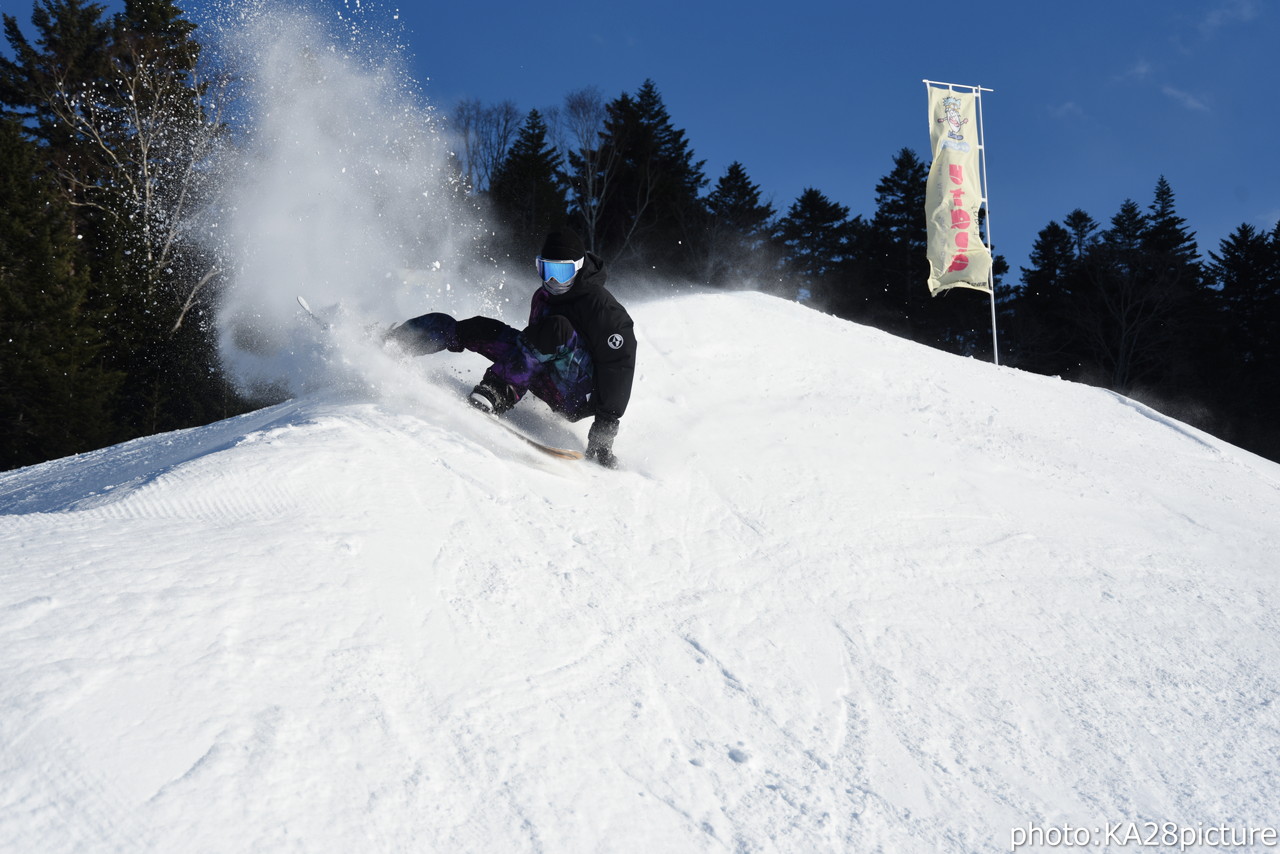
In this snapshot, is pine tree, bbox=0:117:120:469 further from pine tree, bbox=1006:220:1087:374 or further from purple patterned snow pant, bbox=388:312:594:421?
pine tree, bbox=1006:220:1087:374

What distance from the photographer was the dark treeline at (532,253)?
42.5 ft

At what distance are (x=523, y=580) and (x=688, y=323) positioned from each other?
4373 mm

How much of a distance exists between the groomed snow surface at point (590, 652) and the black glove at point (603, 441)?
142 millimetres

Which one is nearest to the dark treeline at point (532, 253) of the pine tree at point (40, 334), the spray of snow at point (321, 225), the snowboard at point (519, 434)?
the pine tree at point (40, 334)

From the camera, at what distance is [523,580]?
2.47m

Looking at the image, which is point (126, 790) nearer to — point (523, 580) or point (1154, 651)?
point (523, 580)

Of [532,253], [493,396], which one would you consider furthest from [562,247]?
[532,253]

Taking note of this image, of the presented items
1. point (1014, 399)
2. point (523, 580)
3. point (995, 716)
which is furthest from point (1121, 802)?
point (1014, 399)

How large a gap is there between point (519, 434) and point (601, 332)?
26.3 inches

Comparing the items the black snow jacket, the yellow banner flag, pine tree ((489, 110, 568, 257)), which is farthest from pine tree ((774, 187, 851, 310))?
the black snow jacket

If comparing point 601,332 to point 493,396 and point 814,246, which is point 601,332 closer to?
point 493,396

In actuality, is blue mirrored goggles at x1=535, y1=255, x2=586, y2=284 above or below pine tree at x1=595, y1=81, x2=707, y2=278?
below

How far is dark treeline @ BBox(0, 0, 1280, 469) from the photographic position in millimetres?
12969

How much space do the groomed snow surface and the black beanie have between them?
2.87ft
